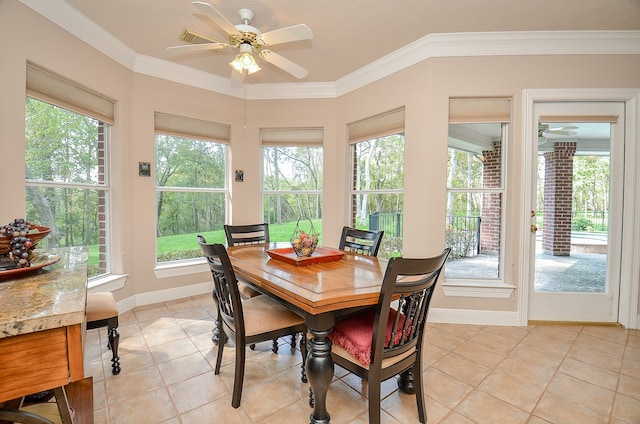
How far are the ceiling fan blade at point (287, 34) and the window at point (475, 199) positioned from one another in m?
1.67

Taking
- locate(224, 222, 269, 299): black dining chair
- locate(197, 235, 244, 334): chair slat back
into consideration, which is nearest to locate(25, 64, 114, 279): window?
locate(224, 222, 269, 299): black dining chair

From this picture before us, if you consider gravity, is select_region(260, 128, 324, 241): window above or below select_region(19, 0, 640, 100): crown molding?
below

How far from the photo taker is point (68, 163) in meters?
2.66

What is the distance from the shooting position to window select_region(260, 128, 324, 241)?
4.07 metres

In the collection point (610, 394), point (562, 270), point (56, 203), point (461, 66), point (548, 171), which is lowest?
point (610, 394)

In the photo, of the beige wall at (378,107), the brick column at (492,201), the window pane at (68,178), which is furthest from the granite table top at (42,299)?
the brick column at (492,201)

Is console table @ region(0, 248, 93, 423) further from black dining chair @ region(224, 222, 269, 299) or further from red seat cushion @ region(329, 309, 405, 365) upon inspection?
black dining chair @ region(224, 222, 269, 299)

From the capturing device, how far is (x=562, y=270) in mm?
2926

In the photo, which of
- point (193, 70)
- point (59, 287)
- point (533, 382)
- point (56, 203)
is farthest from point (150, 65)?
point (533, 382)

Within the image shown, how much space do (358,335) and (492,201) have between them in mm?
2265

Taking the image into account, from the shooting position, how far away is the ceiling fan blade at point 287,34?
1.92 meters

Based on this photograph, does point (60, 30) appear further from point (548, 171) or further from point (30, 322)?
point (548, 171)

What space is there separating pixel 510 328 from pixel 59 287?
3328 millimetres

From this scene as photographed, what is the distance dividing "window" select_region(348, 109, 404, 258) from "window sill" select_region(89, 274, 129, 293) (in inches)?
104
